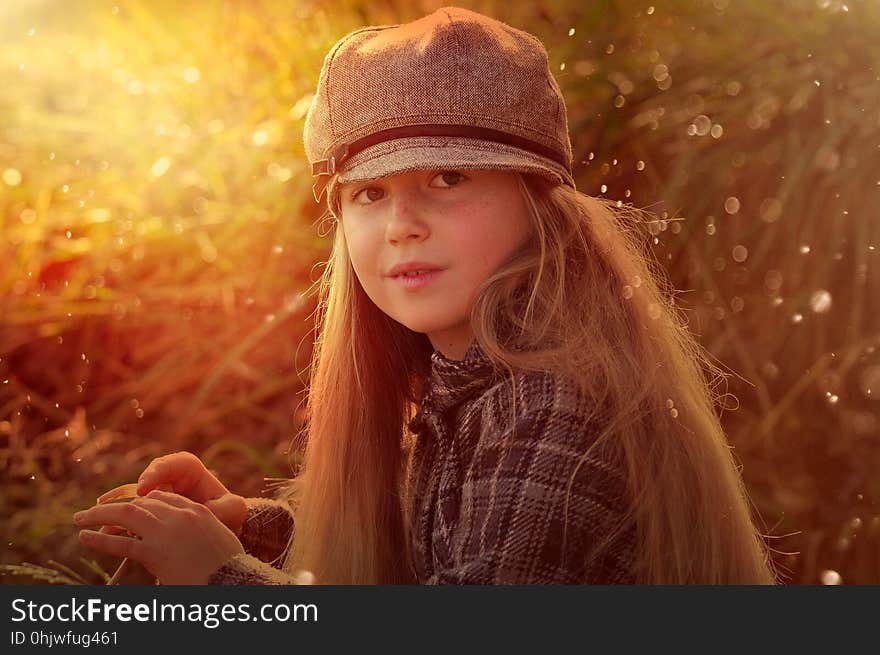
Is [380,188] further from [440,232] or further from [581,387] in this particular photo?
[581,387]

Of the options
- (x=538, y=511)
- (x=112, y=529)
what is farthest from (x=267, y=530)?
(x=538, y=511)

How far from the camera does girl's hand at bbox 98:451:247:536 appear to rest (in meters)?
1.15

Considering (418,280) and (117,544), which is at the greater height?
(418,280)

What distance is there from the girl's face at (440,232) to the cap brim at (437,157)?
0.10 ft

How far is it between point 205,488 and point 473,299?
408mm

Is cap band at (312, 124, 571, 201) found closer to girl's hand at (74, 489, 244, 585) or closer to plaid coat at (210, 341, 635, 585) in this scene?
plaid coat at (210, 341, 635, 585)

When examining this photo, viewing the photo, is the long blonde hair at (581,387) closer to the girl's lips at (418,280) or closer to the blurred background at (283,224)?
the girl's lips at (418,280)

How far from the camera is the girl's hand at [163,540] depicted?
37.3 inches

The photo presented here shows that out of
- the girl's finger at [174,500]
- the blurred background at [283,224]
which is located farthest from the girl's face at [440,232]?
the blurred background at [283,224]

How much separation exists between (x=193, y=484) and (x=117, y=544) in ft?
0.80

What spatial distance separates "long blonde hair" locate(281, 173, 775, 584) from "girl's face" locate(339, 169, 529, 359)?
0.02 m

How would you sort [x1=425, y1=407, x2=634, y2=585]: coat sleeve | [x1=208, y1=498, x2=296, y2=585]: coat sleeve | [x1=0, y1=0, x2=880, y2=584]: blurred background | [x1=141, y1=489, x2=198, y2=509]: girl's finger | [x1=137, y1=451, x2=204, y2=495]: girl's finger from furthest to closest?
[x1=0, y1=0, x2=880, y2=584]: blurred background < [x1=208, y1=498, x2=296, y2=585]: coat sleeve < [x1=137, y1=451, x2=204, y2=495]: girl's finger < [x1=141, y1=489, x2=198, y2=509]: girl's finger < [x1=425, y1=407, x2=634, y2=585]: coat sleeve

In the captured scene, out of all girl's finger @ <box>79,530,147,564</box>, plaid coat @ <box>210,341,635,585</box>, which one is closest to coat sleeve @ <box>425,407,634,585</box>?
plaid coat @ <box>210,341,635,585</box>

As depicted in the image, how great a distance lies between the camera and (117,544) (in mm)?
947
